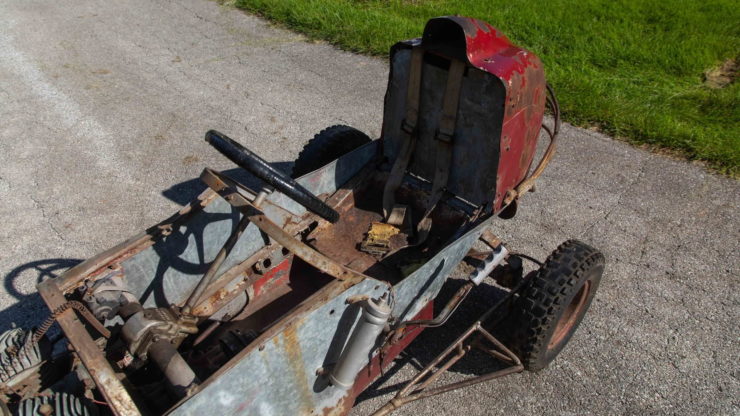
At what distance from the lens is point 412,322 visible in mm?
2889

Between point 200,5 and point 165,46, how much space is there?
1.48 meters

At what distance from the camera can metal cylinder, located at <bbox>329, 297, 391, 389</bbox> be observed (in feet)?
8.38

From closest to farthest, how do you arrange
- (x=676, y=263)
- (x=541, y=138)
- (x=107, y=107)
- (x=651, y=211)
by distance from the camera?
(x=676, y=263) < (x=651, y=211) < (x=541, y=138) < (x=107, y=107)

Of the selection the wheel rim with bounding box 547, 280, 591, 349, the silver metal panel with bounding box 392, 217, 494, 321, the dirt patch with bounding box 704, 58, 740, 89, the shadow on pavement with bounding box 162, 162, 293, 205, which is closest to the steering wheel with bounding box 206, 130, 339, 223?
the silver metal panel with bounding box 392, 217, 494, 321

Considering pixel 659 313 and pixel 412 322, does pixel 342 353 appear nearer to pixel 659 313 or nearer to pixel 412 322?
pixel 412 322

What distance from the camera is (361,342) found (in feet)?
8.57

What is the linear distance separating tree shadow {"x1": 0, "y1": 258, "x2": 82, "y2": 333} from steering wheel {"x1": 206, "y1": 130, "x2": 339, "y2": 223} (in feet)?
6.30

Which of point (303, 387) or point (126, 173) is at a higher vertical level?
point (303, 387)

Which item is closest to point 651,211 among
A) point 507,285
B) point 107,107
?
point 507,285

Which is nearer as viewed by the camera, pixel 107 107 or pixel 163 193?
pixel 163 193

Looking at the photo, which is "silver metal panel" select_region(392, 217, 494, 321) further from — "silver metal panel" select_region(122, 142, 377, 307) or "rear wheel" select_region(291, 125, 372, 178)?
"rear wheel" select_region(291, 125, 372, 178)

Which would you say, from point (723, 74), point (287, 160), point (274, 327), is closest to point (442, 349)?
point (274, 327)

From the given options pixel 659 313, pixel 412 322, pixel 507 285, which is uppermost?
pixel 412 322

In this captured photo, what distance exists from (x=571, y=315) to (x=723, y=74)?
4588mm
